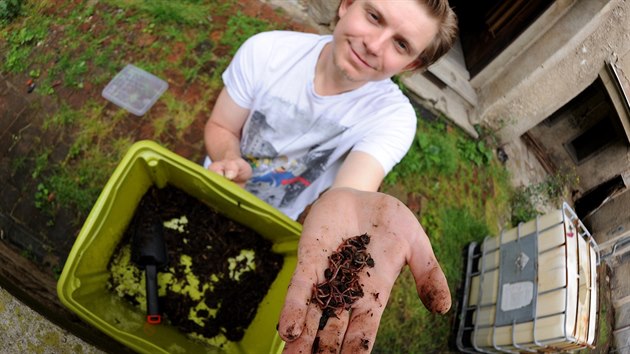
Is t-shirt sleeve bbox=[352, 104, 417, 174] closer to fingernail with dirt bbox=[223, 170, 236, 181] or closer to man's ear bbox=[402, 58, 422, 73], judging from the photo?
man's ear bbox=[402, 58, 422, 73]

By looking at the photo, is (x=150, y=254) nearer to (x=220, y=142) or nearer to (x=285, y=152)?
(x=220, y=142)

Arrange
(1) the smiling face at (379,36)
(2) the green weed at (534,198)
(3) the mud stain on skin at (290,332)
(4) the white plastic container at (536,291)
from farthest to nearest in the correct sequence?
1. (2) the green weed at (534,198)
2. (4) the white plastic container at (536,291)
3. (1) the smiling face at (379,36)
4. (3) the mud stain on skin at (290,332)

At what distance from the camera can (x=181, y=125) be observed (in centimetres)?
305

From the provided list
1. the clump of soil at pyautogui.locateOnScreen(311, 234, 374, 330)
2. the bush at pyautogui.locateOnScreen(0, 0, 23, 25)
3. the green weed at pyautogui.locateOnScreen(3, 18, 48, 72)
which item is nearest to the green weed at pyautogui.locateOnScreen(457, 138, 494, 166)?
the clump of soil at pyautogui.locateOnScreen(311, 234, 374, 330)

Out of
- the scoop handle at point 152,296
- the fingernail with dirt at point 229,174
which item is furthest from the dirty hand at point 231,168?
the scoop handle at point 152,296

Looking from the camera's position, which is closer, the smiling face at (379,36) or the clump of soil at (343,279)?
the clump of soil at (343,279)

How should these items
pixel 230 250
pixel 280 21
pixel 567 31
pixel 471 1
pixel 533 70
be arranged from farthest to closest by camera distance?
pixel 471 1 < pixel 280 21 < pixel 533 70 < pixel 567 31 < pixel 230 250

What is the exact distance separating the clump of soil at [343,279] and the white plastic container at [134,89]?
2075 millimetres

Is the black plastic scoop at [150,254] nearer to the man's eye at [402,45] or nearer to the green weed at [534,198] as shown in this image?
the man's eye at [402,45]

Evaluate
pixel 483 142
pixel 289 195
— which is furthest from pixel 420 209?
pixel 289 195

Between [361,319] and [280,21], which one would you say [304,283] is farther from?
[280,21]

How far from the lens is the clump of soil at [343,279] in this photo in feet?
4.43

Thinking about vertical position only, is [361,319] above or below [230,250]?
above

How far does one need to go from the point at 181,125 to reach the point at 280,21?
1233 mm
